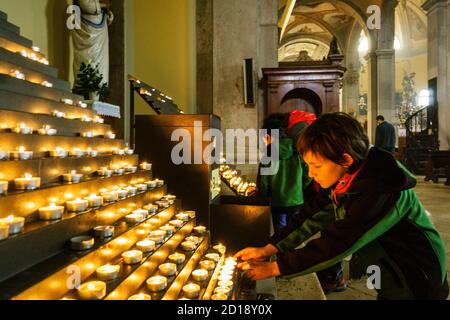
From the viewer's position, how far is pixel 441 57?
12.3m

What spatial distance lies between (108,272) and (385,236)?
145 centimetres

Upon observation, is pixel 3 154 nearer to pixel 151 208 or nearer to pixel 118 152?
pixel 151 208

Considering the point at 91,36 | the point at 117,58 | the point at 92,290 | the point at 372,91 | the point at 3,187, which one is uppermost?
the point at 372,91

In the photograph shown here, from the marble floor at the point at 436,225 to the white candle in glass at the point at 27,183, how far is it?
2020 millimetres

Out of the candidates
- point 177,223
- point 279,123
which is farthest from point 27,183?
point 279,123

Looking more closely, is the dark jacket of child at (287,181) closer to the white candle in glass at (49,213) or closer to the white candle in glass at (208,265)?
the white candle in glass at (208,265)

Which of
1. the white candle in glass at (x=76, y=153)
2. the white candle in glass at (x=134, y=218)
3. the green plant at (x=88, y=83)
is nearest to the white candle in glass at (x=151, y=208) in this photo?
the white candle in glass at (x=134, y=218)

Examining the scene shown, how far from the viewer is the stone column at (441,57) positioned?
478 inches
